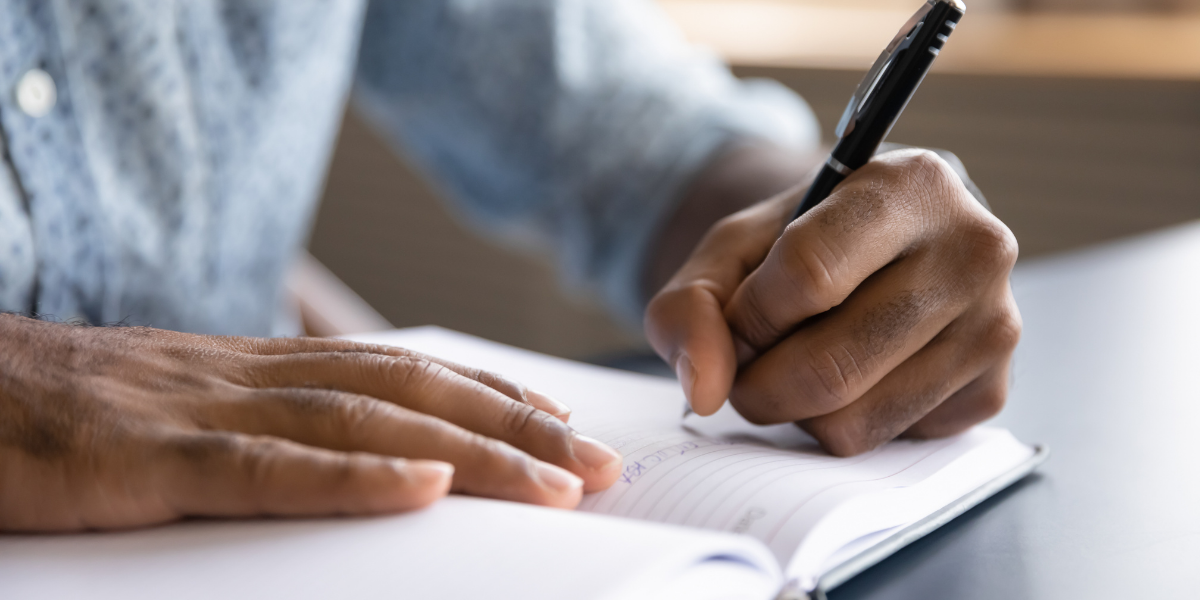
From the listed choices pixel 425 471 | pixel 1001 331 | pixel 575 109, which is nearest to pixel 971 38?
pixel 575 109

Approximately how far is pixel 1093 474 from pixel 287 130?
73 centimetres

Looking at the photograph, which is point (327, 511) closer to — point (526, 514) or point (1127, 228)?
point (526, 514)

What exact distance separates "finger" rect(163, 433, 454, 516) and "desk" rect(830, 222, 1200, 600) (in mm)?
153

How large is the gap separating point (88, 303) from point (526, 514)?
545mm

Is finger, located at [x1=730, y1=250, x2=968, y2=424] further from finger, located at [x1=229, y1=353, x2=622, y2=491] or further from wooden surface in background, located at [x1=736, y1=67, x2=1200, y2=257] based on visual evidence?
wooden surface in background, located at [x1=736, y1=67, x2=1200, y2=257]

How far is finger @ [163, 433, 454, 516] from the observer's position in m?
0.30

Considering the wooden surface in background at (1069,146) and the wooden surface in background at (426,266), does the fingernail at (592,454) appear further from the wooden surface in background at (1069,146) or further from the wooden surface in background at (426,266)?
the wooden surface in background at (426,266)

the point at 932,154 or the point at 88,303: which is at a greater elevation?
the point at 932,154

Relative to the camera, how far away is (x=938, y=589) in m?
0.31

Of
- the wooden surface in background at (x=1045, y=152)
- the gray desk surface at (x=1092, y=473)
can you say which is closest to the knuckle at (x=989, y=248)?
the gray desk surface at (x=1092, y=473)

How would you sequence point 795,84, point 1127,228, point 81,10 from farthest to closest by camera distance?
point 795,84
point 1127,228
point 81,10

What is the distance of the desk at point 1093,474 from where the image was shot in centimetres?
32

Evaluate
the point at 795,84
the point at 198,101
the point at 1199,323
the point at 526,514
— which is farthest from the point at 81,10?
the point at 795,84

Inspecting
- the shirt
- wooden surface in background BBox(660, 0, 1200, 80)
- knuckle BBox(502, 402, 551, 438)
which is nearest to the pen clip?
knuckle BBox(502, 402, 551, 438)
